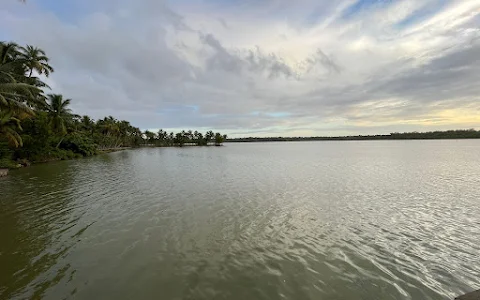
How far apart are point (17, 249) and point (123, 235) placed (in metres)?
2.87

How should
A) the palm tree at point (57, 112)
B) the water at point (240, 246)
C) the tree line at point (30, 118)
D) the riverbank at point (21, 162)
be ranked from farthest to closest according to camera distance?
the palm tree at point (57, 112) < the riverbank at point (21, 162) < the tree line at point (30, 118) < the water at point (240, 246)

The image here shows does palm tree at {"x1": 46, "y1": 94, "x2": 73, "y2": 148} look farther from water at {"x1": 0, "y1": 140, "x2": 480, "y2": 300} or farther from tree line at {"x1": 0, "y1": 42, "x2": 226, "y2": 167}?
water at {"x1": 0, "y1": 140, "x2": 480, "y2": 300}

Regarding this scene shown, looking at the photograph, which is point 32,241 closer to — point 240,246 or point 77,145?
point 240,246

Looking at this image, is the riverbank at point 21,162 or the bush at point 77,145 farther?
the bush at point 77,145

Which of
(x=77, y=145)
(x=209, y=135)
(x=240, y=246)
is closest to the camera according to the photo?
(x=240, y=246)

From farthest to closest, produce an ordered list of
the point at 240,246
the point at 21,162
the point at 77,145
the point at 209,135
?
the point at 209,135 < the point at 77,145 < the point at 21,162 < the point at 240,246

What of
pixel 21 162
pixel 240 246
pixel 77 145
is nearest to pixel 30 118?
pixel 21 162

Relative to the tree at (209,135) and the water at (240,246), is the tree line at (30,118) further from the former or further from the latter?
the tree at (209,135)

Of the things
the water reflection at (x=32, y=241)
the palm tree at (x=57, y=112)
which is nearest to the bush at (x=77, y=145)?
the palm tree at (x=57, y=112)

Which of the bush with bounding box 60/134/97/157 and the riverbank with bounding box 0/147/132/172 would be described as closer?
the riverbank with bounding box 0/147/132/172

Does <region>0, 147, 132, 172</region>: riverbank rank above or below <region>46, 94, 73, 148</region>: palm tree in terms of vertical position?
below

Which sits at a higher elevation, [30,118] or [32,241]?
Result: [30,118]

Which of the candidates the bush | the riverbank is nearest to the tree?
the bush

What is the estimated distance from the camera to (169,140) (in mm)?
141000
